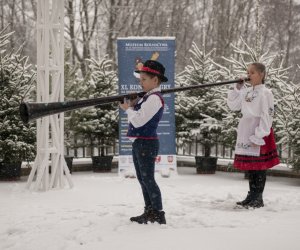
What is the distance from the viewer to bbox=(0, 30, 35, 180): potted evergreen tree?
7727 mm

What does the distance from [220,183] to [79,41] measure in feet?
42.8

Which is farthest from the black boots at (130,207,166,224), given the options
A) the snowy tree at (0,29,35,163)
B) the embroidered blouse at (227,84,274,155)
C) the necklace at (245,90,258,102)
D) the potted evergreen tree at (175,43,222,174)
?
the potted evergreen tree at (175,43,222,174)

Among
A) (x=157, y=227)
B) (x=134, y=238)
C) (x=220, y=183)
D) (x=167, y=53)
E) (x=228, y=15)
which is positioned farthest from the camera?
(x=228, y=15)

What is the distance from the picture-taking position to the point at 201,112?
9.20 meters

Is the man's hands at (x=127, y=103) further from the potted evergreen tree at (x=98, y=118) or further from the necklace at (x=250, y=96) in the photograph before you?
the potted evergreen tree at (x=98, y=118)

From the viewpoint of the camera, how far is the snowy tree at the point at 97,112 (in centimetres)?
916

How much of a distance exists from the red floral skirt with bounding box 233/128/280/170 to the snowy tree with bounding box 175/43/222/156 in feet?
11.1

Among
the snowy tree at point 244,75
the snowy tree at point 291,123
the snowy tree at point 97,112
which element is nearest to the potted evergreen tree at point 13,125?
the snowy tree at point 97,112

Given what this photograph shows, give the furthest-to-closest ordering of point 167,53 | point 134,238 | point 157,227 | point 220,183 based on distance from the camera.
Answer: point 167,53, point 220,183, point 157,227, point 134,238

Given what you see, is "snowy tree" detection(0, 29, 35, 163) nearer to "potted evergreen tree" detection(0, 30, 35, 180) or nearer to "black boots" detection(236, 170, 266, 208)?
"potted evergreen tree" detection(0, 30, 35, 180)

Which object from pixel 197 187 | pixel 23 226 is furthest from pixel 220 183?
pixel 23 226

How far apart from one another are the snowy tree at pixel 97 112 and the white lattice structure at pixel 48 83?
2.29 meters

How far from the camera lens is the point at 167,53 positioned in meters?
8.60

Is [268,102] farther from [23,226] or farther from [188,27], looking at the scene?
[188,27]
